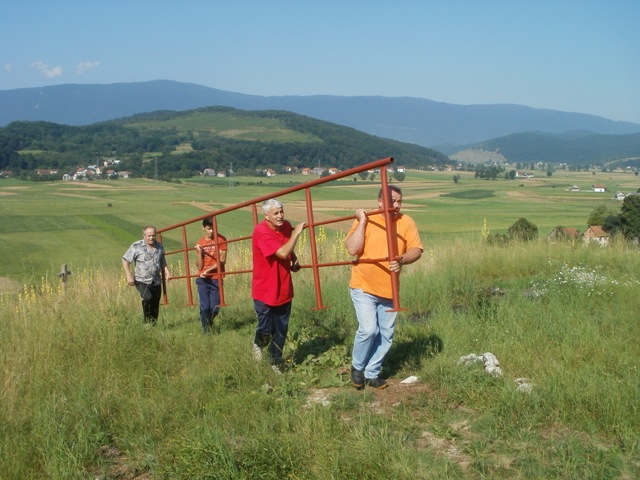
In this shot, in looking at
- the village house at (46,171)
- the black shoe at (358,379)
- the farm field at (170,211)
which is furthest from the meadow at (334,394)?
the village house at (46,171)

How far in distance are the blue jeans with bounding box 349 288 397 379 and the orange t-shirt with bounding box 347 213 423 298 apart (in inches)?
3.1

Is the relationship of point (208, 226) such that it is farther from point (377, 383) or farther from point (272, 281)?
point (377, 383)

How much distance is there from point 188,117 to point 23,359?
17478 centimetres

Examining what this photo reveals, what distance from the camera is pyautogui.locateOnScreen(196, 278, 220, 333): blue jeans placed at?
8.20 m

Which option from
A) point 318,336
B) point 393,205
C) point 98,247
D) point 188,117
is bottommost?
point 98,247

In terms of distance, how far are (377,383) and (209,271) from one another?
3.63 m

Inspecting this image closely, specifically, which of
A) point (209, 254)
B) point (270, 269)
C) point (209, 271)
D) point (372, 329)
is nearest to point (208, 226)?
point (209, 254)

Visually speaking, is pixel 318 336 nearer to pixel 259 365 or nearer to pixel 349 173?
pixel 259 365

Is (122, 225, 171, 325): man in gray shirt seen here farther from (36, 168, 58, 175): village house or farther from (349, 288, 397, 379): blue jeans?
(36, 168, 58, 175): village house

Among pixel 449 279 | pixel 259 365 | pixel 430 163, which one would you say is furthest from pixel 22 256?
pixel 430 163

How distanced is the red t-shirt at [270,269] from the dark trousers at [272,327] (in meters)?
0.09

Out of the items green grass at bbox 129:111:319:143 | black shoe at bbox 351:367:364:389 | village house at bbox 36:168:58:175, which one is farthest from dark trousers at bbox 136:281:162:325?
green grass at bbox 129:111:319:143

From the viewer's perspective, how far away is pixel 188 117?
174m

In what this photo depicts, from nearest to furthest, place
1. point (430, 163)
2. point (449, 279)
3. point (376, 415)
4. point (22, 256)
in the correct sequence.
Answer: point (376, 415) → point (449, 279) → point (22, 256) → point (430, 163)
